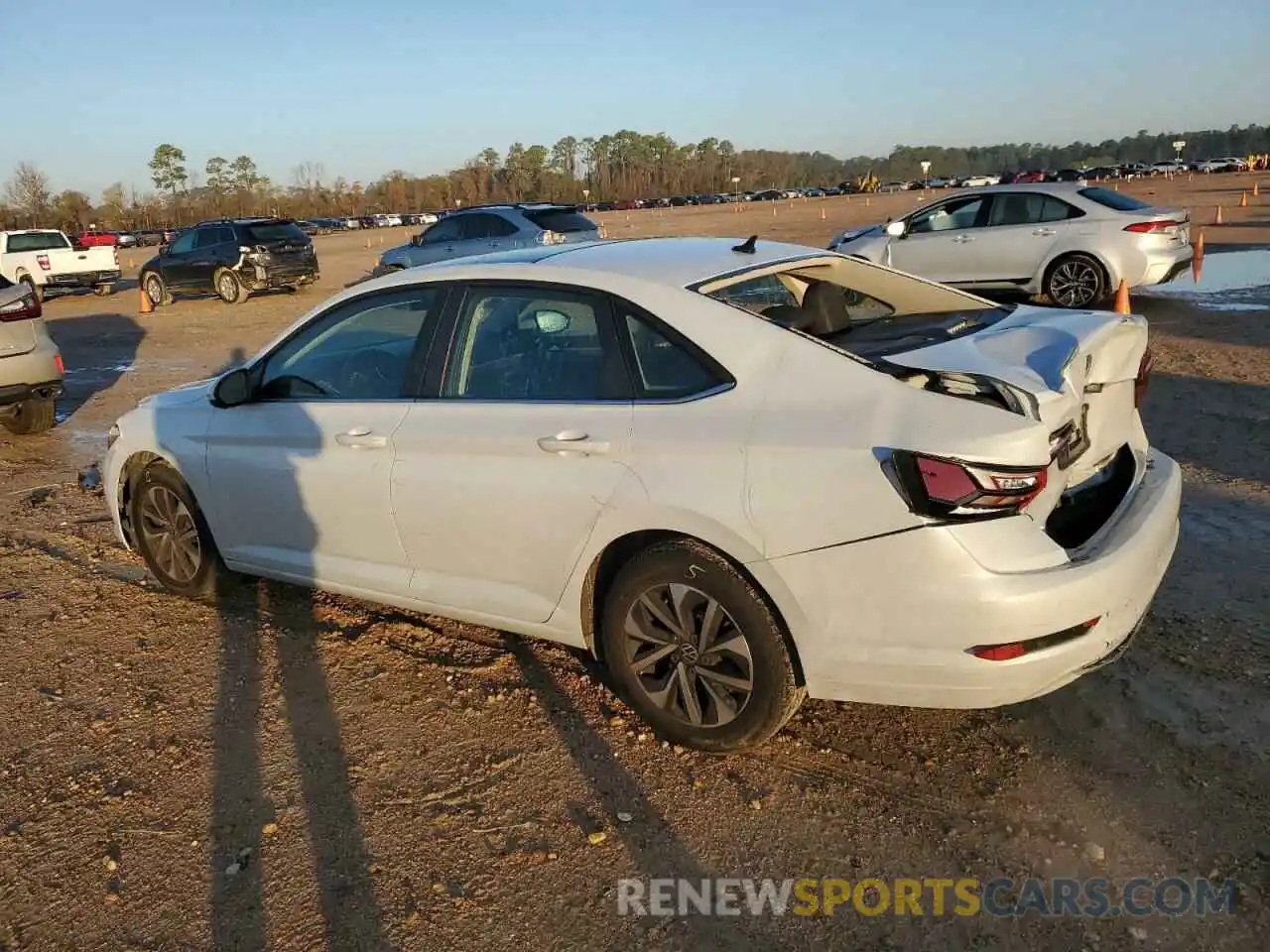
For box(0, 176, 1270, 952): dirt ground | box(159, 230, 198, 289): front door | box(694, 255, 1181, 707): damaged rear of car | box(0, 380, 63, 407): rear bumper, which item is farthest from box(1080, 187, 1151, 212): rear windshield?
box(159, 230, 198, 289): front door

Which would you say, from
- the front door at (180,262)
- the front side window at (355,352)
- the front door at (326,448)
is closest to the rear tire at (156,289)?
the front door at (180,262)

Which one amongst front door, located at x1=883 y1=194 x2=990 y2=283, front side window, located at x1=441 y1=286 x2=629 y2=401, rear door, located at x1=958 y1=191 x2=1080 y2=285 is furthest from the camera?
front door, located at x1=883 y1=194 x2=990 y2=283

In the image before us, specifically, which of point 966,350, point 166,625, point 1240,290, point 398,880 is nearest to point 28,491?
point 166,625

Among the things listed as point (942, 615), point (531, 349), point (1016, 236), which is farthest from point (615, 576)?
point (1016, 236)

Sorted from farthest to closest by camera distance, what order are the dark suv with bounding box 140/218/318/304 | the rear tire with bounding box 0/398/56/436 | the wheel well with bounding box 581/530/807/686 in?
the dark suv with bounding box 140/218/318/304 → the rear tire with bounding box 0/398/56/436 → the wheel well with bounding box 581/530/807/686

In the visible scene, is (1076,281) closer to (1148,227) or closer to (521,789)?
(1148,227)

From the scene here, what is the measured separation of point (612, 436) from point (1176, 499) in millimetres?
2040

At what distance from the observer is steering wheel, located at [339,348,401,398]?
13.3 ft

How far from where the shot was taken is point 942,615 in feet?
9.11

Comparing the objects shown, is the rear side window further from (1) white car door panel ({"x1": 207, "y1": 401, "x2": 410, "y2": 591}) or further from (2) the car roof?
(1) white car door panel ({"x1": 207, "y1": 401, "x2": 410, "y2": 591})

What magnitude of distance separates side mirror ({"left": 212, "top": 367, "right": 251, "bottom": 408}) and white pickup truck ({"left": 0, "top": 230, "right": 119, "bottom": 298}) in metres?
22.6

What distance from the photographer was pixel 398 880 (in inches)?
114

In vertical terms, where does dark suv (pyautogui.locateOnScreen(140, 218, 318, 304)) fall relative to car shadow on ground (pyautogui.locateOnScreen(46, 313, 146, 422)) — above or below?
above

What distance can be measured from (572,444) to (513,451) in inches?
10.5
